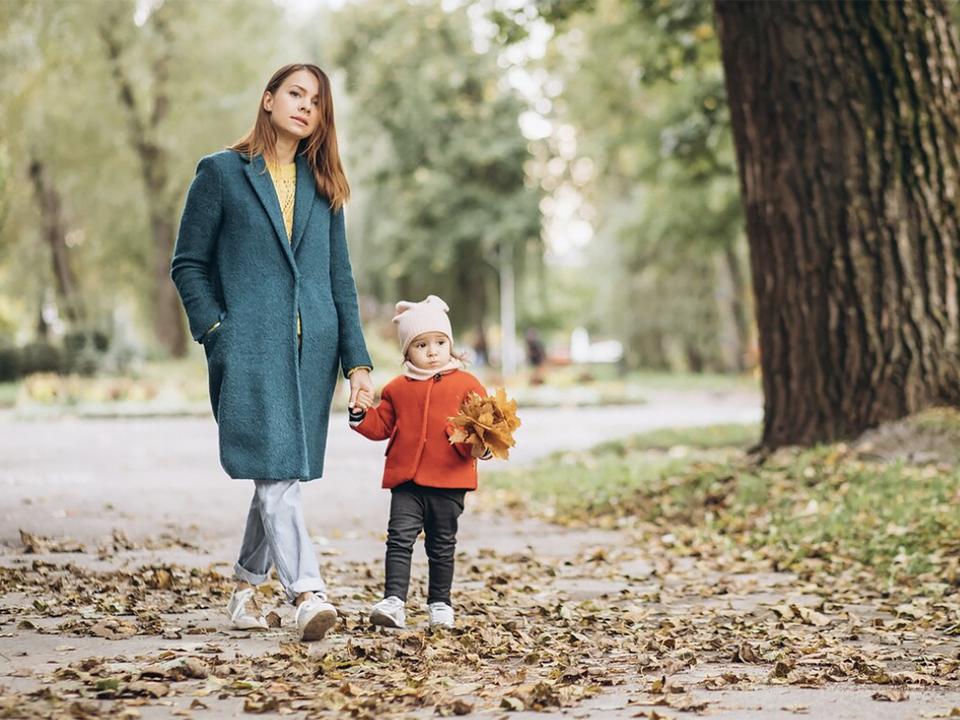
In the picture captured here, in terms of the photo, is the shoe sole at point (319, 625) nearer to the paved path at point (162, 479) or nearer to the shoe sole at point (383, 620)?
the shoe sole at point (383, 620)

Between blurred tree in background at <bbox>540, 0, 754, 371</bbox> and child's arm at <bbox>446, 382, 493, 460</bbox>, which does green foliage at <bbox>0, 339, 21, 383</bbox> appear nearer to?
blurred tree in background at <bbox>540, 0, 754, 371</bbox>

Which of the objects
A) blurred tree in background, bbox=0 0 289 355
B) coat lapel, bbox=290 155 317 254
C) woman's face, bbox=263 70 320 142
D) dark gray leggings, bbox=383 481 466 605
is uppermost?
blurred tree in background, bbox=0 0 289 355

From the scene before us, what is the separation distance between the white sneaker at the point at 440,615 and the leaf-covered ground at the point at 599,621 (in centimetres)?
6

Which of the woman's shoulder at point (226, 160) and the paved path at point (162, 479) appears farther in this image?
→ the paved path at point (162, 479)

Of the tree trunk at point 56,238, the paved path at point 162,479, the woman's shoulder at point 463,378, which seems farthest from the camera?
the tree trunk at point 56,238

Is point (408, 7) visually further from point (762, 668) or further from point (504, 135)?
point (762, 668)

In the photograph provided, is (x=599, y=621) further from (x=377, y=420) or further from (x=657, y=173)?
(x=657, y=173)

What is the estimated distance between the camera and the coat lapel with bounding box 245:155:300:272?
4.73 meters

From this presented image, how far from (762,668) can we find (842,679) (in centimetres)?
31

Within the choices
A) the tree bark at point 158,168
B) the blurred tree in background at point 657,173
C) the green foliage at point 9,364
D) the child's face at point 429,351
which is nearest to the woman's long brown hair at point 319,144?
the child's face at point 429,351

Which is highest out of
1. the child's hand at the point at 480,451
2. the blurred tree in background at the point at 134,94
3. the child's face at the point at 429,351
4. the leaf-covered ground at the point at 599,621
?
the blurred tree in background at the point at 134,94

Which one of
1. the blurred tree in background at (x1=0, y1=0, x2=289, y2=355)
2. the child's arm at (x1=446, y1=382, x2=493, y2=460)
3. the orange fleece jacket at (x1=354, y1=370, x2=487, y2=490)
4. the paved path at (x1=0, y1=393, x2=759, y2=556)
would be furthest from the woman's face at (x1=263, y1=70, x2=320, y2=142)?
the blurred tree in background at (x1=0, y1=0, x2=289, y2=355)

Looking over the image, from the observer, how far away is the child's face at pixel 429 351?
502cm

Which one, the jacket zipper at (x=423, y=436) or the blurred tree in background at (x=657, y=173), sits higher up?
the blurred tree in background at (x=657, y=173)
